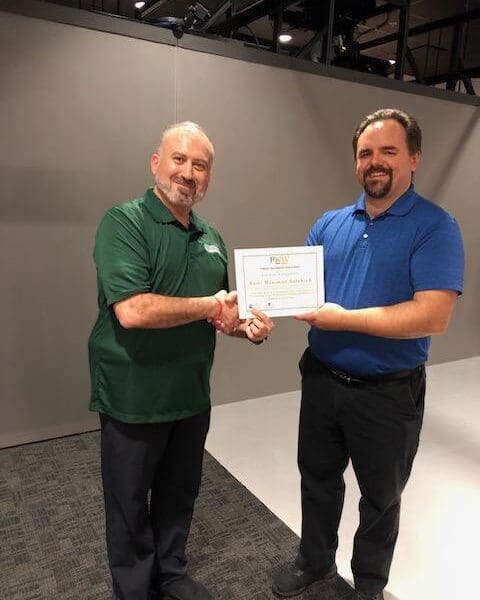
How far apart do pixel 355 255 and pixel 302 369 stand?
470 millimetres

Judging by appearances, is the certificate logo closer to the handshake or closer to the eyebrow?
the handshake

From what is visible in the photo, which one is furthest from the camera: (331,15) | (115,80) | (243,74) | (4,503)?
(331,15)

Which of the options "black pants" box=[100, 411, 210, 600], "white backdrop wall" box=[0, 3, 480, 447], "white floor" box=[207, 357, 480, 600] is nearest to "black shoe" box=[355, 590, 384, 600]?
"white floor" box=[207, 357, 480, 600]

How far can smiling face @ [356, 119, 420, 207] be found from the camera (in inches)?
60.0

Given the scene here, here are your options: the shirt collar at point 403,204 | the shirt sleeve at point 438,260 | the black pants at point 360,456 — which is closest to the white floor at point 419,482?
the black pants at point 360,456

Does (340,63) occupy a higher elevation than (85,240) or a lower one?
higher

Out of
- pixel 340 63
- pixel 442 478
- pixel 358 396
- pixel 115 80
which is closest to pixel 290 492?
pixel 442 478

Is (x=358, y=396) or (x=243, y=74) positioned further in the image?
(x=243, y=74)

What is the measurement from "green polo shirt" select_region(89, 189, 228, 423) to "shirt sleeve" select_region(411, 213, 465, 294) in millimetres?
646

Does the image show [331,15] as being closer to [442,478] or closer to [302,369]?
[302,369]

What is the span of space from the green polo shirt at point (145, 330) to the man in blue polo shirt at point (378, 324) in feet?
1.26

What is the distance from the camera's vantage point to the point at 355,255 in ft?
5.22

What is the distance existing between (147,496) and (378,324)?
916 millimetres

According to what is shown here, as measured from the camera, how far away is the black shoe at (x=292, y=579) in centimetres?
180
